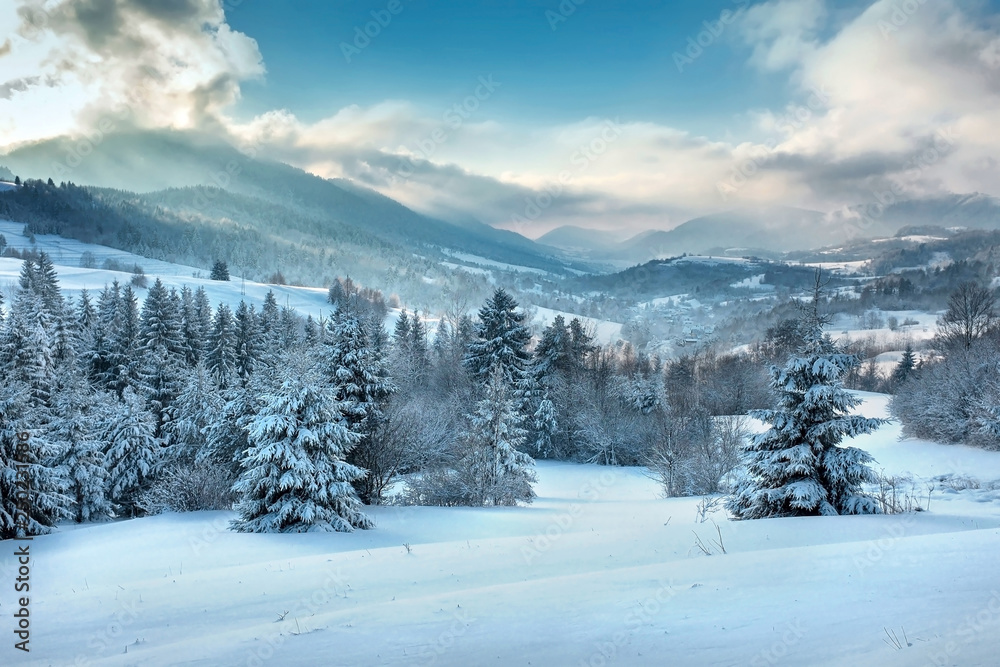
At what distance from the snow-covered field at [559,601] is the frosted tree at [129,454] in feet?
58.0

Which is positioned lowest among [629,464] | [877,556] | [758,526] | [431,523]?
[629,464]

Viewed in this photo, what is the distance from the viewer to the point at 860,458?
39.4 feet

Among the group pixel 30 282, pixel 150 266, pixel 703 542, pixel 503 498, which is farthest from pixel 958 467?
pixel 150 266

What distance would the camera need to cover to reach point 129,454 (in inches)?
1086

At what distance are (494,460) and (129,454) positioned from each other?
1865cm

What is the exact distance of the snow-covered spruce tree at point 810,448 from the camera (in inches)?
472

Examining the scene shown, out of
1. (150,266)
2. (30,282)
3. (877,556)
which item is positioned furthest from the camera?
(150,266)

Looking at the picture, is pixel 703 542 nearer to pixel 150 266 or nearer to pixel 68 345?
pixel 68 345

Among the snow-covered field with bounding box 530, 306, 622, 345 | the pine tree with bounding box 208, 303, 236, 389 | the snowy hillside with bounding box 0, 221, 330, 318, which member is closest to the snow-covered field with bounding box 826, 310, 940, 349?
the snow-covered field with bounding box 530, 306, 622, 345

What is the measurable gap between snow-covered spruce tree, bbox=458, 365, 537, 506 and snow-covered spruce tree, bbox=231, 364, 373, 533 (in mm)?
7373

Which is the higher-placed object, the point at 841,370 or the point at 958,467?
the point at 841,370

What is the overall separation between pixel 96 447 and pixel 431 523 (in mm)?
19420

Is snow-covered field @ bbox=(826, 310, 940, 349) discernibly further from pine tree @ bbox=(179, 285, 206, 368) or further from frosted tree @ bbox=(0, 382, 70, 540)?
frosted tree @ bbox=(0, 382, 70, 540)

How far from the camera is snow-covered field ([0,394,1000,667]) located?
4.69 m
